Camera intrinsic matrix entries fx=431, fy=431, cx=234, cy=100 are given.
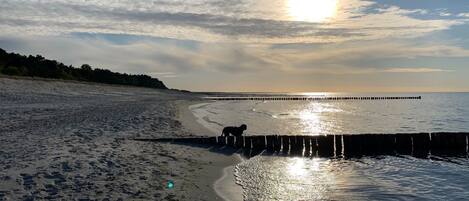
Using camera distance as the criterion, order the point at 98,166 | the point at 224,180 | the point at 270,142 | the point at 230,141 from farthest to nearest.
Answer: the point at 270,142 < the point at 230,141 < the point at 224,180 < the point at 98,166

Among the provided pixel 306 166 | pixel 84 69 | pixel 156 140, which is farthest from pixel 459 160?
pixel 84 69

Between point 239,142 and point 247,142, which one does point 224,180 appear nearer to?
point 239,142

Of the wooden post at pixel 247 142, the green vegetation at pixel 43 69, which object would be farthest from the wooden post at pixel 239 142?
the green vegetation at pixel 43 69

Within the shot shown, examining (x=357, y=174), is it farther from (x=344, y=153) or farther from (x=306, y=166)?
(x=344, y=153)

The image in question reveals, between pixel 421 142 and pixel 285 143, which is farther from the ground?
pixel 285 143

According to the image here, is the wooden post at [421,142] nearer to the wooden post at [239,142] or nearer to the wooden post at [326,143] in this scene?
the wooden post at [326,143]

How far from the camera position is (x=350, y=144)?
2355 cm

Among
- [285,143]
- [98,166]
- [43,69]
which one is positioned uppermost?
[43,69]

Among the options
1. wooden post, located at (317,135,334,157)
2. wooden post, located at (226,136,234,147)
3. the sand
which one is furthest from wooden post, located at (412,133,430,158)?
the sand

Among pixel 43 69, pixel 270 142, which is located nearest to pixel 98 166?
pixel 270 142

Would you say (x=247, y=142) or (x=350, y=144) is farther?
(x=350, y=144)

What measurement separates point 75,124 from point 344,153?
1388cm

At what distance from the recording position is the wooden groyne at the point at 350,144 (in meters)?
21.4

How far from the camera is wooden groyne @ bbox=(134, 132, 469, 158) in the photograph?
21.4 metres
